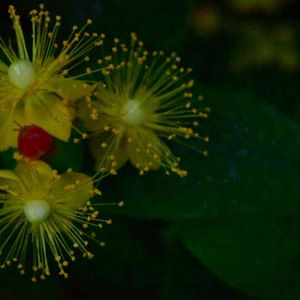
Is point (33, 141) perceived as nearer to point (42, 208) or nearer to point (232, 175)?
point (42, 208)

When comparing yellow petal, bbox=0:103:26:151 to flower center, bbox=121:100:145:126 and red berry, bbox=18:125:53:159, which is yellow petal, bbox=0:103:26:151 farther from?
flower center, bbox=121:100:145:126

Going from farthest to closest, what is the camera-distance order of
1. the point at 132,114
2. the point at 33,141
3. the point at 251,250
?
the point at 251,250, the point at 132,114, the point at 33,141

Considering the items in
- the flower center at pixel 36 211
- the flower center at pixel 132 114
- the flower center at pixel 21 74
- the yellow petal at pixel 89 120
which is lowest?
the flower center at pixel 36 211

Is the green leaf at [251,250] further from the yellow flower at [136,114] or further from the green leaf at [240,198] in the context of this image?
the yellow flower at [136,114]

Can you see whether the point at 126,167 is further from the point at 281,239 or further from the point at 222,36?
the point at 222,36

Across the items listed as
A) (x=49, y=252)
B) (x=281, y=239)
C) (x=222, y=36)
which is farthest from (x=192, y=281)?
(x=222, y=36)

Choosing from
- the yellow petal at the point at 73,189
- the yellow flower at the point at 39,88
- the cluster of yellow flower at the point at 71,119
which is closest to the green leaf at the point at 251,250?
the cluster of yellow flower at the point at 71,119

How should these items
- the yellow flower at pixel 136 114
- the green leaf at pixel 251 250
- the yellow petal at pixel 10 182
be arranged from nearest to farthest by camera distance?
the yellow petal at pixel 10 182
the yellow flower at pixel 136 114
the green leaf at pixel 251 250

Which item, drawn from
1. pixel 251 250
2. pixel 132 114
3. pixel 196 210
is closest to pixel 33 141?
pixel 132 114
